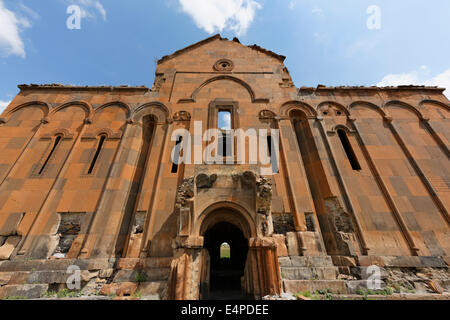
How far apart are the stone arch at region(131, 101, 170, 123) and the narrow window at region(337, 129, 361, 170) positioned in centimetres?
932

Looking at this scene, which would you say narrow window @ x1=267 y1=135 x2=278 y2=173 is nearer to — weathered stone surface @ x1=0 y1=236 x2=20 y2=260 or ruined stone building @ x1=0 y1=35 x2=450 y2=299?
ruined stone building @ x1=0 y1=35 x2=450 y2=299

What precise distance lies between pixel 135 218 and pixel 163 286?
9.09 ft

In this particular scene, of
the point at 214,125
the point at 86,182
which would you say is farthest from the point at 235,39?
the point at 86,182

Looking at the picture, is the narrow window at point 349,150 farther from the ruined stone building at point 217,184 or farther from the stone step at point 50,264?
the stone step at point 50,264

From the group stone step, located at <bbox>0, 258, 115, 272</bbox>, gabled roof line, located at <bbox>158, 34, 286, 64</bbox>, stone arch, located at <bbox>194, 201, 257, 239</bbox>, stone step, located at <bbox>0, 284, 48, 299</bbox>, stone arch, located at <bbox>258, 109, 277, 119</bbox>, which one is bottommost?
stone step, located at <bbox>0, 284, 48, 299</bbox>

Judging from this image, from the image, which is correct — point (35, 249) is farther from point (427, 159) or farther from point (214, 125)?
point (427, 159)

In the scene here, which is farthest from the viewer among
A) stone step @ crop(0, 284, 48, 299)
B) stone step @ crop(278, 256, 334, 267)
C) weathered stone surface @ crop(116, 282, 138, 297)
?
stone step @ crop(278, 256, 334, 267)

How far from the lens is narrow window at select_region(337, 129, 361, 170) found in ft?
28.6

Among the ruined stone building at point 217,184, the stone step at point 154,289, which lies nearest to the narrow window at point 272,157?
the ruined stone building at point 217,184

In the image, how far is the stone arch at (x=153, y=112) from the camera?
9.59 metres

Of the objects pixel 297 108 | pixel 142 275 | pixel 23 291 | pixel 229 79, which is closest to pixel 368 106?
pixel 297 108

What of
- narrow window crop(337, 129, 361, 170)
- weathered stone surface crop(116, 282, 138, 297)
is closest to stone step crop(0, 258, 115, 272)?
weathered stone surface crop(116, 282, 138, 297)

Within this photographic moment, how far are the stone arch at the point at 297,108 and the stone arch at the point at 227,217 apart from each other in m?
5.92

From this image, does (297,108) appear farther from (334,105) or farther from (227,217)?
(227,217)
